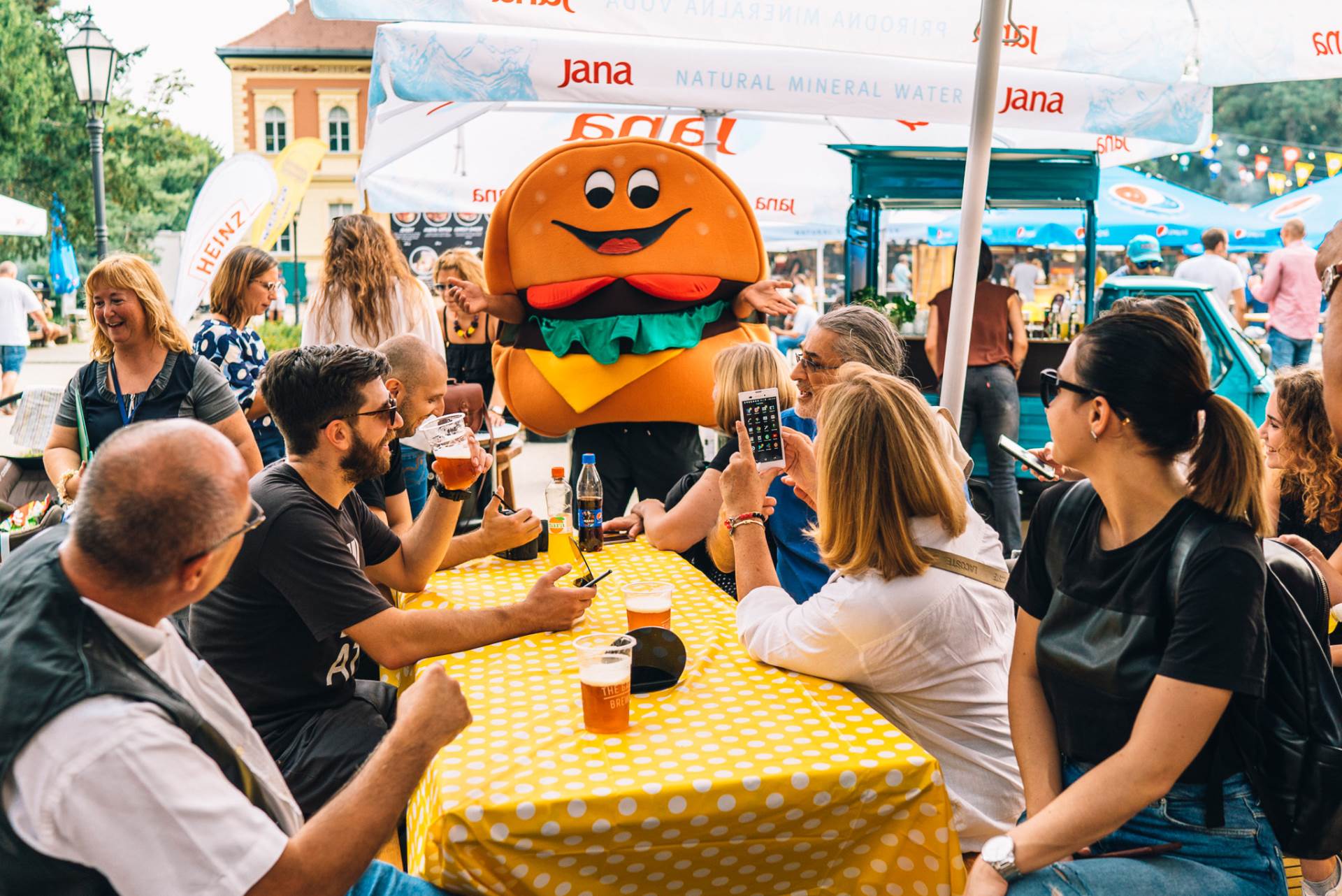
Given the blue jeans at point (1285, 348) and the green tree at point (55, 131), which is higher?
the green tree at point (55, 131)

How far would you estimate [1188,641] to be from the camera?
1.68 meters

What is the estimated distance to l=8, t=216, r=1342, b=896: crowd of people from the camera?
1289 millimetres

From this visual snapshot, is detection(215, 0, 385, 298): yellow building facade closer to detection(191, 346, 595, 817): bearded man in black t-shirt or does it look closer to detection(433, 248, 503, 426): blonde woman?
detection(433, 248, 503, 426): blonde woman

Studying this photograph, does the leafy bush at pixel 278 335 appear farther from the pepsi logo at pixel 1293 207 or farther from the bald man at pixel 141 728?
the pepsi logo at pixel 1293 207

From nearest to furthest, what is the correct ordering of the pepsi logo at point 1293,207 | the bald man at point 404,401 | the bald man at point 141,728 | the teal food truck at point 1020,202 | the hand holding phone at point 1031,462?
the bald man at point 141,728, the hand holding phone at point 1031,462, the bald man at point 404,401, the teal food truck at point 1020,202, the pepsi logo at point 1293,207

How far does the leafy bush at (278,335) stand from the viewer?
13.2 metres

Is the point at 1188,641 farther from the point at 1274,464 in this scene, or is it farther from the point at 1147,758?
the point at 1274,464

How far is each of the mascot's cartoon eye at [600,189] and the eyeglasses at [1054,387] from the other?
2549mm

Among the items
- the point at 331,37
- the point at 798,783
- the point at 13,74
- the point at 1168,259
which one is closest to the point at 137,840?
the point at 798,783

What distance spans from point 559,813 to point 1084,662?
932 mm

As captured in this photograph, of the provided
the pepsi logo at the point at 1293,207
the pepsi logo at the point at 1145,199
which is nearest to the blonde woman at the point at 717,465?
the pepsi logo at the point at 1145,199

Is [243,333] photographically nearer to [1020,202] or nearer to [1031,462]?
[1031,462]

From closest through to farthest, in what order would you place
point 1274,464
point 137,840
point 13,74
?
point 137,840 < point 1274,464 < point 13,74

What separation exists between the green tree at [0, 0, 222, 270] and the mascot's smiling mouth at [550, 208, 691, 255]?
21.6 meters
